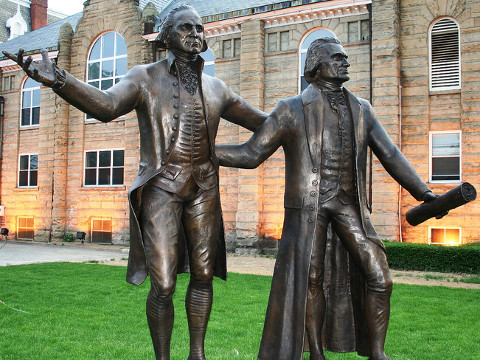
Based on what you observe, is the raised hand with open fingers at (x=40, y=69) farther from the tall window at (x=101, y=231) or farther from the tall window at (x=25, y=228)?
the tall window at (x=25, y=228)

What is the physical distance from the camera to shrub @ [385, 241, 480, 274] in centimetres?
Answer: 1422

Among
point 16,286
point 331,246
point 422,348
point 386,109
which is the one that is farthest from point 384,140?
point 386,109

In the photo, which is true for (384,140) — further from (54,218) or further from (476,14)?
(54,218)

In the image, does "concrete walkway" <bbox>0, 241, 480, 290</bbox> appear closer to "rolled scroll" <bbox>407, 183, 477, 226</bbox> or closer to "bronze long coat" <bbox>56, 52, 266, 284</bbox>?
"rolled scroll" <bbox>407, 183, 477, 226</bbox>

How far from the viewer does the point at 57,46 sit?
83.2 feet

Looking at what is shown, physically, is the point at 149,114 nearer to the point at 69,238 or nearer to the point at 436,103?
the point at 436,103

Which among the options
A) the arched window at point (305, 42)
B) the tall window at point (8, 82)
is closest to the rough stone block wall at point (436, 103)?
the arched window at point (305, 42)

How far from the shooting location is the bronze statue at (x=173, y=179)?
14.2 ft

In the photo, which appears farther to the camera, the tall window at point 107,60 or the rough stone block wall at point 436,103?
the tall window at point 107,60

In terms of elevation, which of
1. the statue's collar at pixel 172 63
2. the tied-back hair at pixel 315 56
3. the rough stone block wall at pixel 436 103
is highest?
the rough stone block wall at pixel 436 103

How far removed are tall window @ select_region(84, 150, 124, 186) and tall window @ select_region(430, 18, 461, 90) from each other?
13014mm

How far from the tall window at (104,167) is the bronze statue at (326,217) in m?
19.5

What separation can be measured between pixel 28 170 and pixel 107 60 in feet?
22.6

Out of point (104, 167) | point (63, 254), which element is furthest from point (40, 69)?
point (104, 167)
